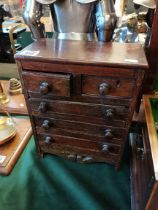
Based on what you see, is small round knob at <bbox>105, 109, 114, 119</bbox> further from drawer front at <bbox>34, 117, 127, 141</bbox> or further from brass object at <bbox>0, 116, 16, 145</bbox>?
brass object at <bbox>0, 116, 16, 145</bbox>

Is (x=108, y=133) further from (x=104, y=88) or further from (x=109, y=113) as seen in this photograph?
(x=104, y=88)

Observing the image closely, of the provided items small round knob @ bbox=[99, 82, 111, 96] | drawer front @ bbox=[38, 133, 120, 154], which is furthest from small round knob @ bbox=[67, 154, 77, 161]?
small round knob @ bbox=[99, 82, 111, 96]

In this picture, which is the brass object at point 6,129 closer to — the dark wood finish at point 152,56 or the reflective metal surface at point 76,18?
the reflective metal surface at point 76,18

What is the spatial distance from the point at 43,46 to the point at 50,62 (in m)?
0.18

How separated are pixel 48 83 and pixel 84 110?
0.22 m

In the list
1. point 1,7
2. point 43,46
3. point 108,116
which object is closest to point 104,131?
point 108,116

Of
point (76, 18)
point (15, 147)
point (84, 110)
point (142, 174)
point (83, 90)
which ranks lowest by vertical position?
point (15, 147)

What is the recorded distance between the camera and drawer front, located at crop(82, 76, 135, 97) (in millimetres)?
753

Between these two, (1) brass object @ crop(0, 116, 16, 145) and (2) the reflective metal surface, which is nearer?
(2) the reflective metal surface

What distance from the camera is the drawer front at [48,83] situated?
78cm

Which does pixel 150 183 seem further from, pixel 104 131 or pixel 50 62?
pixel 50 62

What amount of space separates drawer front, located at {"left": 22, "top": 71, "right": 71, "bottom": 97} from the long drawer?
68mm

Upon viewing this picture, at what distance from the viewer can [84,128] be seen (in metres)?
0.96

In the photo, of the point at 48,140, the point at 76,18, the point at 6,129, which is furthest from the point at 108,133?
the point at 6,129
